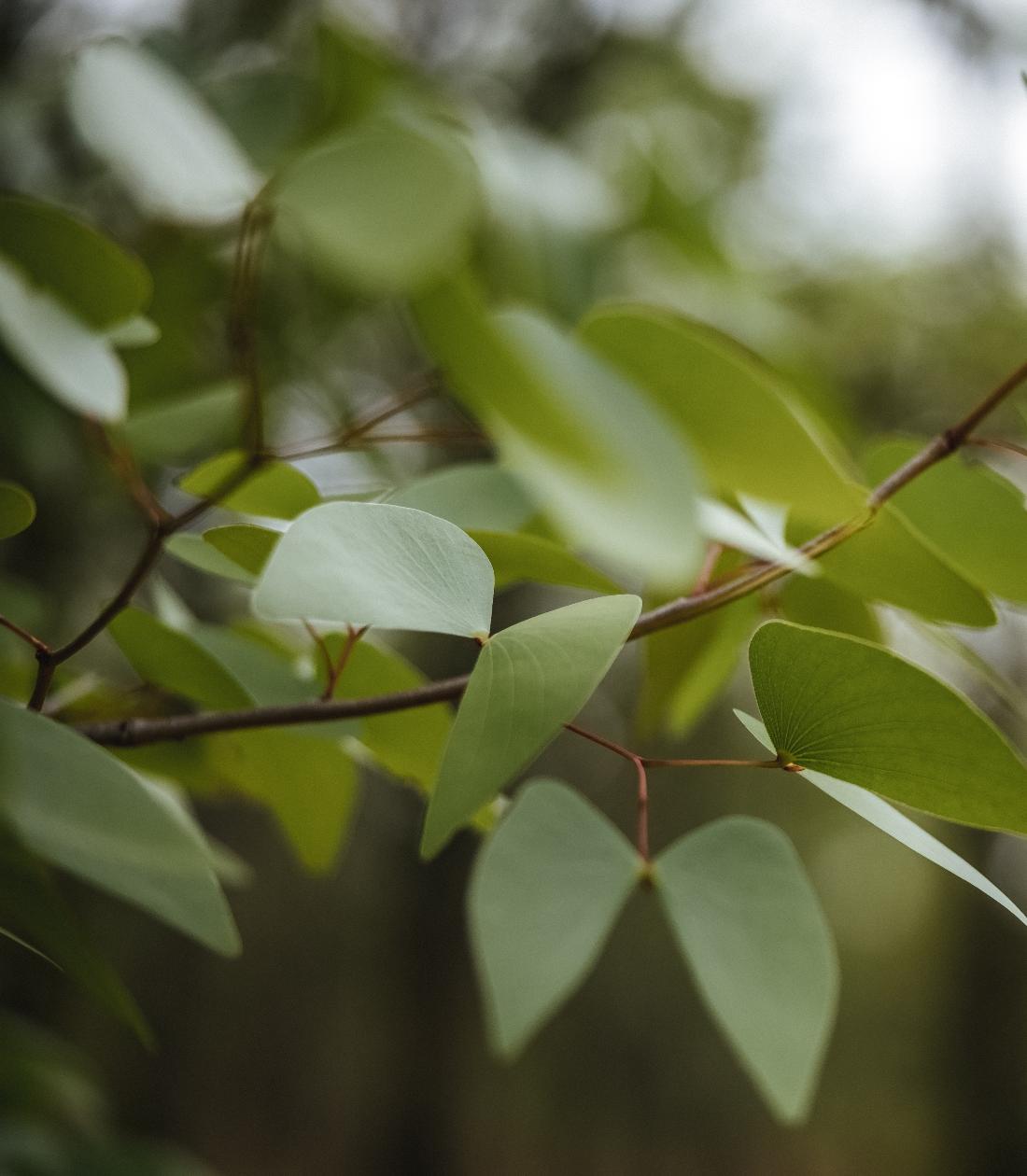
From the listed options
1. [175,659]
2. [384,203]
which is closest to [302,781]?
[175,659]

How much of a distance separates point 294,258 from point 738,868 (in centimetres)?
55

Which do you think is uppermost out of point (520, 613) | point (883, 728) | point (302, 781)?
point (883, 728)

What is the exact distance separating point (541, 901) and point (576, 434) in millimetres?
73

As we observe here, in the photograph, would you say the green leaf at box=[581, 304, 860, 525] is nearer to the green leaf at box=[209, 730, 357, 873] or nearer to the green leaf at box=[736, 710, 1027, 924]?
the green leaf at box=[736, 710, 1027, 924]

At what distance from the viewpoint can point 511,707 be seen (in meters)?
0.14

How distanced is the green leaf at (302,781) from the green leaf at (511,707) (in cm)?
12

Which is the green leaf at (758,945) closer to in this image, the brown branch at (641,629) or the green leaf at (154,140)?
the brown branch at (641,629)

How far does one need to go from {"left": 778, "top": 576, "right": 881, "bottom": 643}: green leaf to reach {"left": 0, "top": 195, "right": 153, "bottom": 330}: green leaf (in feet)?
0.60

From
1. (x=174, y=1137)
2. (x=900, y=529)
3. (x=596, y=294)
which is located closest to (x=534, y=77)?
(x=596, y=294)

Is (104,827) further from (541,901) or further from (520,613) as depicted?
(520,613)

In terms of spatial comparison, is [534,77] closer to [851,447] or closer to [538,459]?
[851,447]

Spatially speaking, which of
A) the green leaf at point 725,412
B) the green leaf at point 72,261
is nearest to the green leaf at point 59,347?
the green leaf at point 72,261

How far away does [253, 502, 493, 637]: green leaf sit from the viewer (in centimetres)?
12

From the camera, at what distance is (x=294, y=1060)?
131 inches
